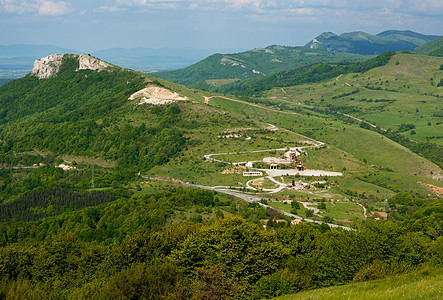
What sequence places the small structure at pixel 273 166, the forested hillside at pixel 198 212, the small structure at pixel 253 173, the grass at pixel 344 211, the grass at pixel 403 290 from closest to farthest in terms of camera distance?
1. the grass at pixel 403 290
2. the forested hillside at pixel 198 212
3. the grass at pixel 344 211
4. the small structure at pixel 253 173
5. the small structure at pixel 273 166

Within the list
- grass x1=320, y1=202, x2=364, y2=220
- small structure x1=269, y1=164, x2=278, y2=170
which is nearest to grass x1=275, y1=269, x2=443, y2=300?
grass x1=320, y1=202, x2=364, y2=220

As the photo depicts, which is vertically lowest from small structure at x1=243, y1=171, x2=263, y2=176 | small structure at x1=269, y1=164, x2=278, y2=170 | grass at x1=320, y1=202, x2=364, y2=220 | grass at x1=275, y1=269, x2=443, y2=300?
grass at x1=320, y1=202, x2=364, y2=220

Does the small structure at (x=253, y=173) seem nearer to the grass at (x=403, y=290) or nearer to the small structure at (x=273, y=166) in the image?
the small structure at (x=273, y=166)

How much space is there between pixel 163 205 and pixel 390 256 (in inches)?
2222

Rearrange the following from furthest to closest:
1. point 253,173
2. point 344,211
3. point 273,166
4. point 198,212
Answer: point 273,166 → point 253,173 → point 344,211 → point 198,212

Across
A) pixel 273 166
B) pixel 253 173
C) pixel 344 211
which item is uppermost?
pixel 273 166

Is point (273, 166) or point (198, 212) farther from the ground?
point (273, 166)

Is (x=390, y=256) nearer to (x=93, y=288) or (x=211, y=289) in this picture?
(x=211, y=289)

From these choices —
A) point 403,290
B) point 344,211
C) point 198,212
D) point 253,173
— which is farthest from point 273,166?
point 403,290

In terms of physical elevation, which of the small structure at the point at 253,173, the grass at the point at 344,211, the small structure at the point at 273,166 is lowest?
the grass at the point at 344,211

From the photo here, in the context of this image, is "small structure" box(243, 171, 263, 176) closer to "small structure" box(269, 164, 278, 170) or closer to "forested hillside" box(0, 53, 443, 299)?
"forested hillside" box(0, 53, 443, 299)

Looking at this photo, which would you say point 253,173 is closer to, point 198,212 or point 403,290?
point 198,212

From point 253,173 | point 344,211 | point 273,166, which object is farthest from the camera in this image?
point 273,166

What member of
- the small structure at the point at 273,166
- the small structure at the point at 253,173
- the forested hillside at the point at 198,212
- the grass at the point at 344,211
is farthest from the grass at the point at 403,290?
the small structure at the point at 273,166
